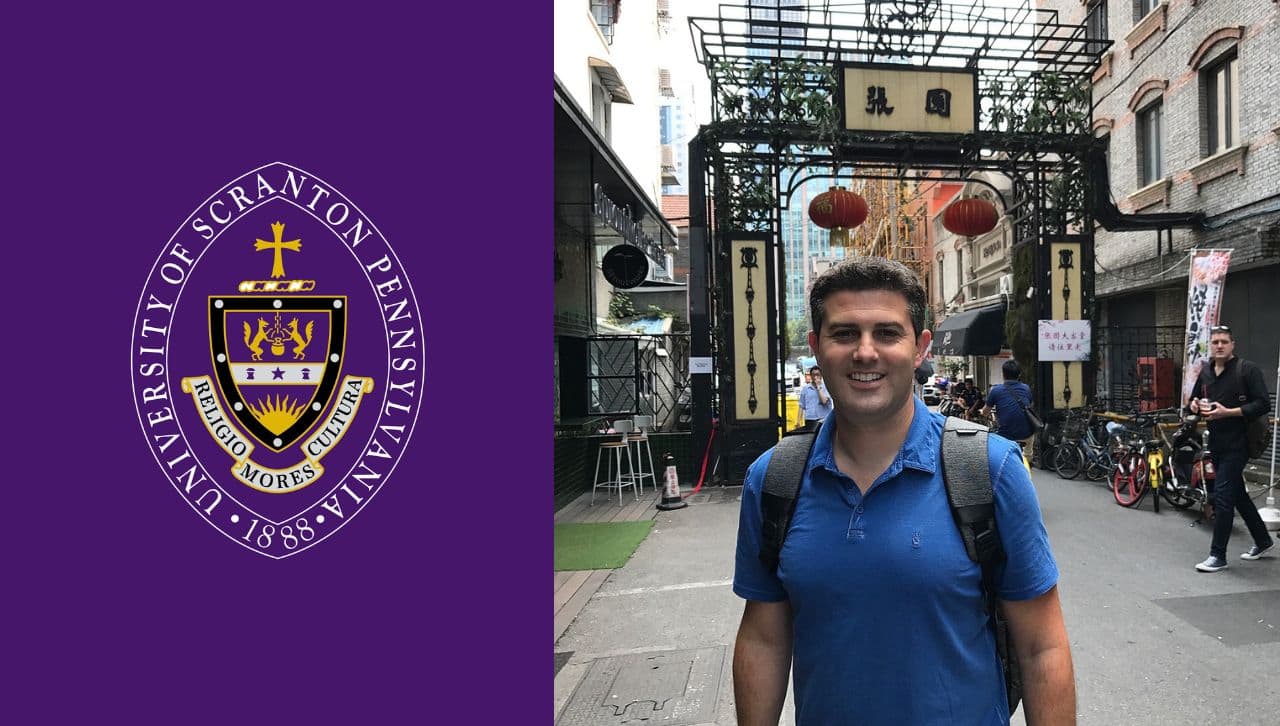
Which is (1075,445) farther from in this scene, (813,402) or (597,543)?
(597,543)

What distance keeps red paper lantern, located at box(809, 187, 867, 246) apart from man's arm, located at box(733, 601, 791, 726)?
369 inches

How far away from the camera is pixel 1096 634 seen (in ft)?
15.3

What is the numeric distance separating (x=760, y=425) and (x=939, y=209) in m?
22.4

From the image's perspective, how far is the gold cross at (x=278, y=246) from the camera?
2053 mm

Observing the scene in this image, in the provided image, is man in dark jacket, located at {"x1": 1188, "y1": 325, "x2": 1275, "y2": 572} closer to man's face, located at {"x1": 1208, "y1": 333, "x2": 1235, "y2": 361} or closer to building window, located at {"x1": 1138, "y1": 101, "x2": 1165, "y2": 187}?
man's face, located at {"x1": 1208, "y1": 333, "x2": 1235, "y2": 361}

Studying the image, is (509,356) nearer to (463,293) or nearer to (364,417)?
(463,293)

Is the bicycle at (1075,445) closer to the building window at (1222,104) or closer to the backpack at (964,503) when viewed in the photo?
the building window at (1222,104)

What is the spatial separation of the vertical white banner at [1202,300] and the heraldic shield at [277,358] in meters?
9.91

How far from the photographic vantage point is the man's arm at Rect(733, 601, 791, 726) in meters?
1.78

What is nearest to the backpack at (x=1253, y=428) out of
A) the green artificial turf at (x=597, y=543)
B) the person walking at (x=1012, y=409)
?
the person walking at (x=1012, y=409)

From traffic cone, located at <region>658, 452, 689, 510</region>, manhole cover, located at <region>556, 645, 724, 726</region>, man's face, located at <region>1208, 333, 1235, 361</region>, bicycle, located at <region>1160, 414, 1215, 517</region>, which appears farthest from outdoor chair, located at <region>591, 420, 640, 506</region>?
man's face, located at <region>1208, 333, 1235, 361</region>

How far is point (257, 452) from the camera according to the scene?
2023 mm

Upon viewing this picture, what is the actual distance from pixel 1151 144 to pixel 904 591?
15989mm

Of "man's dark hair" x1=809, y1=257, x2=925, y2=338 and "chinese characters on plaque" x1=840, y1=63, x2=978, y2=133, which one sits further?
"chinese characters on plaque" x1=840, y1=63, x2=978, y2=133
